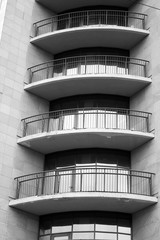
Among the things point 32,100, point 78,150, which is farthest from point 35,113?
point 78,150

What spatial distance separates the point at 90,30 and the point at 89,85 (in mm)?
3381

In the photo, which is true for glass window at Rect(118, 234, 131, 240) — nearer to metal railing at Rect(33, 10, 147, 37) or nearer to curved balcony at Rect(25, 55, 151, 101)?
curved balcony at Rect(25, 55, 151, 101)

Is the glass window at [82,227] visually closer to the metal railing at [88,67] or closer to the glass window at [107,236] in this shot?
the glass window at [107,236]

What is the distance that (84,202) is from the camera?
23.3 m

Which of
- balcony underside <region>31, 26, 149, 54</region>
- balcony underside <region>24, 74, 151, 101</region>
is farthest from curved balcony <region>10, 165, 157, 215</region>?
balcony underside <region>31, 26, 149, 54</region>

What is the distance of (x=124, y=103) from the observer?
91.6 feet

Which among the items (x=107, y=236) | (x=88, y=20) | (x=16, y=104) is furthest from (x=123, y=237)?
(x=88, y=20)

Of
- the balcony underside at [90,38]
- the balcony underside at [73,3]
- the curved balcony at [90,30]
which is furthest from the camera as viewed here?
the balcony underside at [73,3]

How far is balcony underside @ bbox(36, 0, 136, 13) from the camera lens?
30469 mm

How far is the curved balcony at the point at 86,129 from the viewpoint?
81.1 feet

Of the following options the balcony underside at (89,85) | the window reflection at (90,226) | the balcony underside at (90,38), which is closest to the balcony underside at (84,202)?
the window reflection at (90,226)

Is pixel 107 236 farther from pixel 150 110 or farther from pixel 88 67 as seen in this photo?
pixel 88 67

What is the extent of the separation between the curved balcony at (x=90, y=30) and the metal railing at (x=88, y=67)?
0.92 metres

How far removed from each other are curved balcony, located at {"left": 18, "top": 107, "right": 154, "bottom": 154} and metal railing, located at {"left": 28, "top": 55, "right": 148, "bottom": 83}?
2.51m
